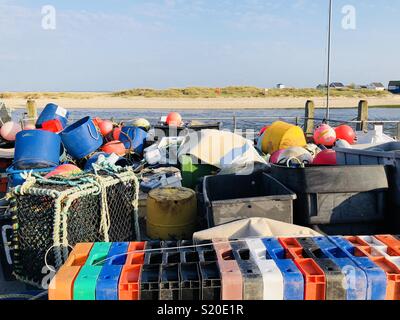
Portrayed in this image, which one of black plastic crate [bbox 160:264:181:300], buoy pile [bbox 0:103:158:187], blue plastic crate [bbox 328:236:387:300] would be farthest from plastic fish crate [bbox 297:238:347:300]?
buoy pile [bbox 0:103:158:187]

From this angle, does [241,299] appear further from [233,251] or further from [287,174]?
[287,174]

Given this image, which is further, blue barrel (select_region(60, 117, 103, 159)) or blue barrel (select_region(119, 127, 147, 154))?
blue barrel (select_region(119, 127, 147, 154))

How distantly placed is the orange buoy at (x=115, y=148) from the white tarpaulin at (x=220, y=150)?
193 cm

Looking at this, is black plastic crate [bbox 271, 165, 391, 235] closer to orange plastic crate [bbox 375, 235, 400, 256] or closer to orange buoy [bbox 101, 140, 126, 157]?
orange plastic crate [bbox 375, 235, 400, 256]

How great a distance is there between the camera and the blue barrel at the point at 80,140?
675cm

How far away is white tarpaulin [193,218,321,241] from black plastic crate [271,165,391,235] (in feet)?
1.70

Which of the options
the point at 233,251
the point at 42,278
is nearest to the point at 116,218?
the point at 42,278

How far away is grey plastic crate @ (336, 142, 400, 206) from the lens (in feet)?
11.6

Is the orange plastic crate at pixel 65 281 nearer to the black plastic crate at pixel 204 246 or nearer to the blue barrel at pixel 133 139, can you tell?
the black plastic crate at pixel 204 246

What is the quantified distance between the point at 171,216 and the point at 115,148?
11.4ft

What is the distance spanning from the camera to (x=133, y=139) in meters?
7.95

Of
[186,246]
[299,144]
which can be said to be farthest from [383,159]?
[299,144]
